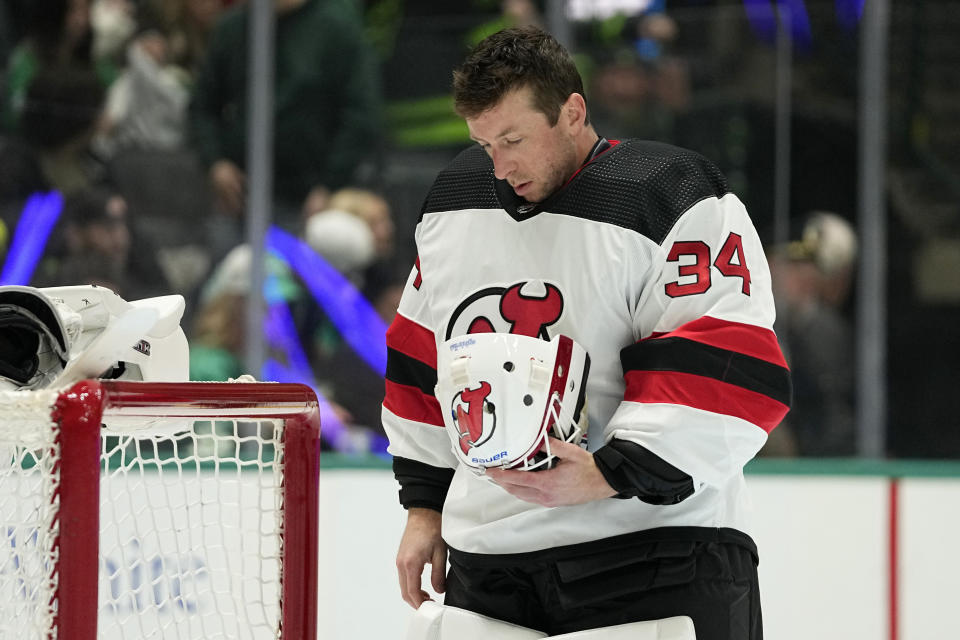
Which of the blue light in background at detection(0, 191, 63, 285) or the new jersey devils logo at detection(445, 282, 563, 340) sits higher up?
the blue light in background at detection(0, 191, 63, 285)

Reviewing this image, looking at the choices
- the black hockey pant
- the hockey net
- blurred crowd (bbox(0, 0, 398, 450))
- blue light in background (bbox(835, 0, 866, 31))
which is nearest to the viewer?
the hockey net

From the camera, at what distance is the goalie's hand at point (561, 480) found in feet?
4.58

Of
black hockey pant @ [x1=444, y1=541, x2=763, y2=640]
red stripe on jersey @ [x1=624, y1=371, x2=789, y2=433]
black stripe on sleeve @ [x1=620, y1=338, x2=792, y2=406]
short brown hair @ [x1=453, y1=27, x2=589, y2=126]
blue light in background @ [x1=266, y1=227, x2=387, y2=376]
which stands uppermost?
blue light in background @ [x1=266, y1=227, x2=387, y2=376]

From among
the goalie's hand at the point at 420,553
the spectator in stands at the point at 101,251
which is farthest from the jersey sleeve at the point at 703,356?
the spectator in stands at the point at 101,251

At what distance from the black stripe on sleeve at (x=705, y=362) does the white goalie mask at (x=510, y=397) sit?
8 cm

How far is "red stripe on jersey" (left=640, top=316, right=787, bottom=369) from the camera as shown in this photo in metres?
1.44

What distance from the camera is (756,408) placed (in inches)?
57.6

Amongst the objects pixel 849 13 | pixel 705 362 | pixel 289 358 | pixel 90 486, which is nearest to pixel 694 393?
pixel 705 362

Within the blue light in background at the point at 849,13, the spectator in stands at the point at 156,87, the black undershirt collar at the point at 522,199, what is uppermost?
the blue light in background at the point at 849,13

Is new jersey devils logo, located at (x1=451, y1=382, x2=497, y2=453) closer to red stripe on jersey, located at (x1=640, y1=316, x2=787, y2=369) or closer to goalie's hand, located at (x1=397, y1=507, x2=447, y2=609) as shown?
red stripe on jersey, located at (x1=640, y1=316, x2=787, y2=369)

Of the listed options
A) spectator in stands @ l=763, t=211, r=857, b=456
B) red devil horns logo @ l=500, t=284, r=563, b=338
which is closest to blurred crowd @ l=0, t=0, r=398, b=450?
spectator in stands @ l=763, t=211, r=857, b=456

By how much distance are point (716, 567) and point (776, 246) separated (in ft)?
7.97

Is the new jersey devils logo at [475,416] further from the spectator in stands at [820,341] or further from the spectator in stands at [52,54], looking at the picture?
the spectator in stands at [52,54]

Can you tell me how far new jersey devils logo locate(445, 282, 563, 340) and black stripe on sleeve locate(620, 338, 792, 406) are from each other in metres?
0.11
